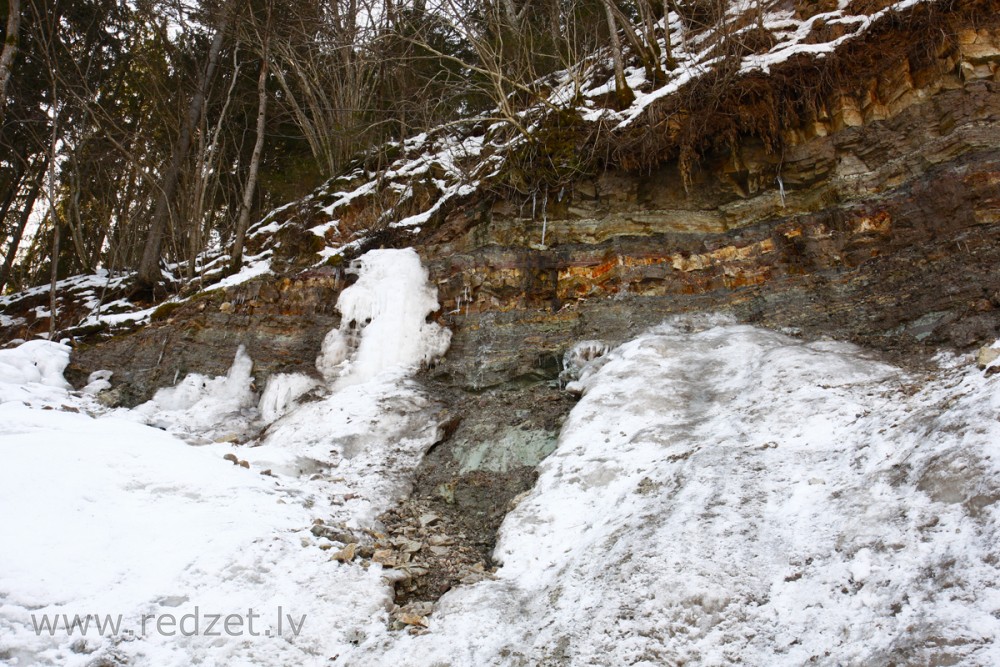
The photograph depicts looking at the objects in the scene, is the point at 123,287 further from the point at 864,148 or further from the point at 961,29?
the point at 961,29

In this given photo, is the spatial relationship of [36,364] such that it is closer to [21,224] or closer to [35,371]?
[35,371]

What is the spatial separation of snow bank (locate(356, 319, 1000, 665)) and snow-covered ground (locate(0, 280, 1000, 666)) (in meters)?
0.01

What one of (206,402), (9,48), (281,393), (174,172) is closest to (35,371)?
(206,402)

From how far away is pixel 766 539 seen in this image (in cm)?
352

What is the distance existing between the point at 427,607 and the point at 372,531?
1243 mm

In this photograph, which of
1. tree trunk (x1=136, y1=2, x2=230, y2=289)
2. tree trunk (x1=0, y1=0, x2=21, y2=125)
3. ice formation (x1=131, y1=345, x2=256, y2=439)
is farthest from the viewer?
tree trunk (x1=136, y1=2, x2=230, y2=289)

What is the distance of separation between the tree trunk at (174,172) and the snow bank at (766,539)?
9.78 meters

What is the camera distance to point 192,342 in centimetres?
904

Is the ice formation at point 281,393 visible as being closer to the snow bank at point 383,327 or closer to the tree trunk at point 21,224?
the snow bank at point 383,327

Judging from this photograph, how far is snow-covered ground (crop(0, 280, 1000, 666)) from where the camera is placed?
2.92m

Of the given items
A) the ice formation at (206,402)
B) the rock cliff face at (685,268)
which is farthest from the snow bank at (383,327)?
the ice formation at (206,402)

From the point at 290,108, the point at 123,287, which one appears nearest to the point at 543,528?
the point at 123,287

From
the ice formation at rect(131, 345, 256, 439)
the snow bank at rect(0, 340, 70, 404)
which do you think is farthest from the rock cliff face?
the snow bank at rect(0, 340, 70, 404)

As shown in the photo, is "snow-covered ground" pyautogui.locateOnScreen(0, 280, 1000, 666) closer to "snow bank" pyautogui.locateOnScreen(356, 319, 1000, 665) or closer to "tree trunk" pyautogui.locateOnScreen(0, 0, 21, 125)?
"snow bank" pyautogui.locateOnScreen(356, 319, 1000, 665)
